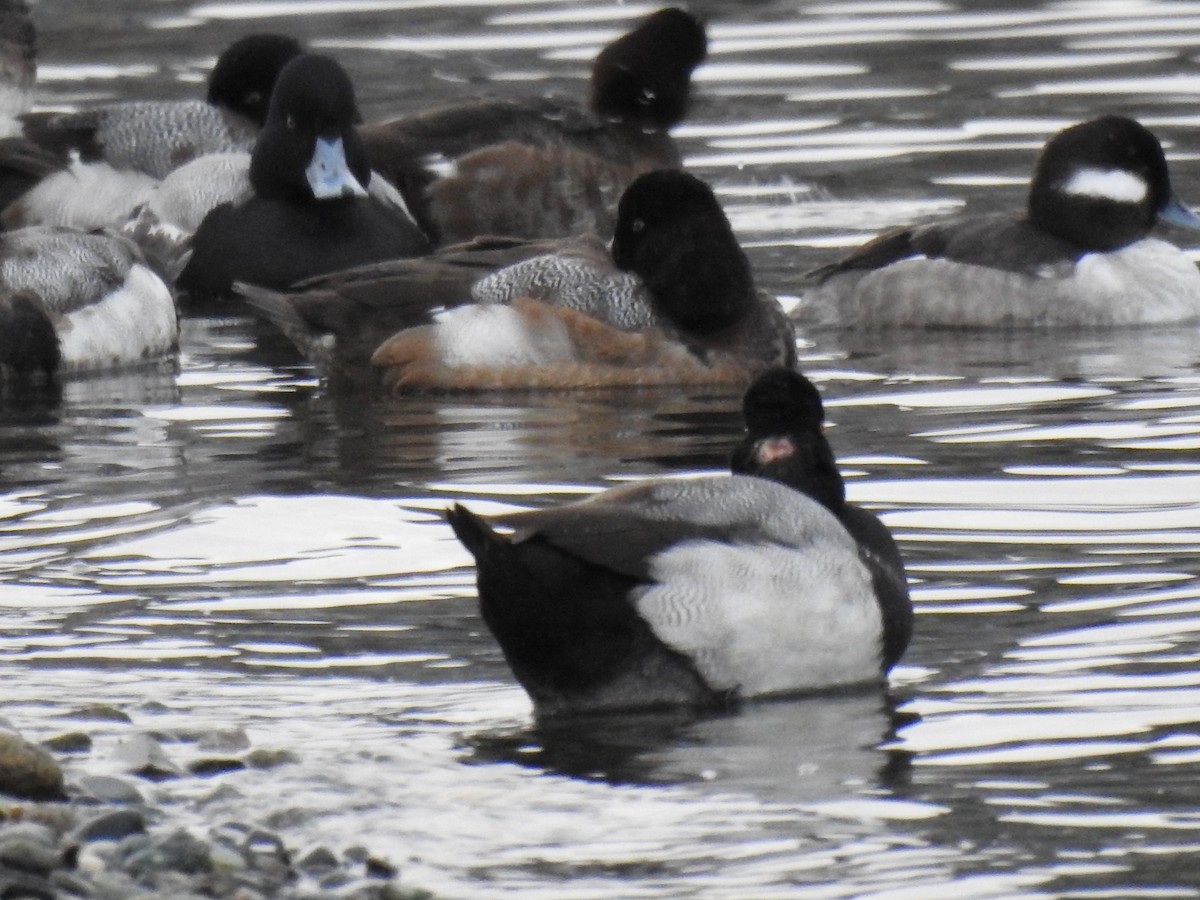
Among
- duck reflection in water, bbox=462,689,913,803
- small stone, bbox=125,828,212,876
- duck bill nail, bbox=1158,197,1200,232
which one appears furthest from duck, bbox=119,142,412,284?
small stone, bbox=125,828,212,876

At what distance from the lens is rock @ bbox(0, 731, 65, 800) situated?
18.4ft

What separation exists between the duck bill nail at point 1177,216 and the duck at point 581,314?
279 centimetres

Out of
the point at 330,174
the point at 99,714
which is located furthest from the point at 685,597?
the point at 330,174

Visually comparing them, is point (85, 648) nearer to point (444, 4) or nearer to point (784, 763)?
point (784, 763)

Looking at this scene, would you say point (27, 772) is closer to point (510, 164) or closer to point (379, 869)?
point (379, 869)

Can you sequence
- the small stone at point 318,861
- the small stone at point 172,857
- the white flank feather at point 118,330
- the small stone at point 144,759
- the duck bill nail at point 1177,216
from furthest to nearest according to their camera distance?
the duck bill nail at point 1177,216, the white flank feather at point 118,330, the small stone at point 144,759, the small stone at point 318,861, the small stone at point 172,857

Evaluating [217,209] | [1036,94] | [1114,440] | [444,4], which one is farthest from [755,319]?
[444,4]

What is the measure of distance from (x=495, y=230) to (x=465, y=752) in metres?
8.85

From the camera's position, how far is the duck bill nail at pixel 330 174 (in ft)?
44.5

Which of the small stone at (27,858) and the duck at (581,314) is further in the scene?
the duck at (581,314)

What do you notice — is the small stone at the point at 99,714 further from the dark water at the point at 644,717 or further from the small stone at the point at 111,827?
the small stone at the point at 111,827

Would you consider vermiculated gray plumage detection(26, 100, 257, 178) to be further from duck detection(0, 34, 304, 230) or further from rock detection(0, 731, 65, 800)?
rock detection(0, 731, 65, 800)

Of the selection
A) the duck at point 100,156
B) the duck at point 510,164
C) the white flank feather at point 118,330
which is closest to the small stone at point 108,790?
the white flank feather at point 118,330

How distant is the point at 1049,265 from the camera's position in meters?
13.0
